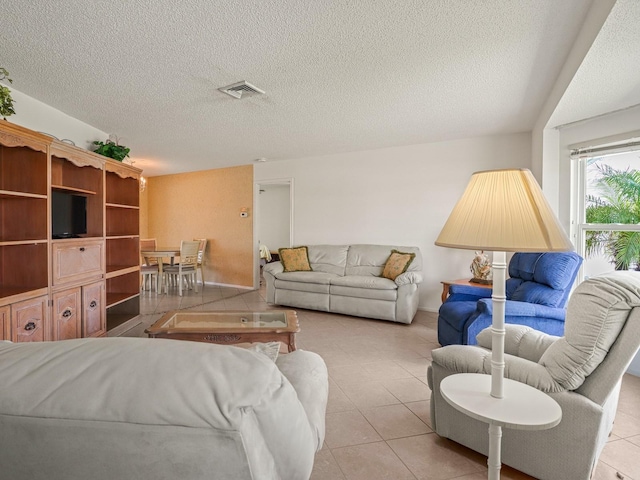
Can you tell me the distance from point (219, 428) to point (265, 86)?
9.70ft

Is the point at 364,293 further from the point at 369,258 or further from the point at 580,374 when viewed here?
the point at 580,374

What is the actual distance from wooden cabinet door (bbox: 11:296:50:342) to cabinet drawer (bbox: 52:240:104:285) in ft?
0.83

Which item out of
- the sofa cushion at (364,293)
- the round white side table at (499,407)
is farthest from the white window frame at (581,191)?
the round white side table at (499,407)

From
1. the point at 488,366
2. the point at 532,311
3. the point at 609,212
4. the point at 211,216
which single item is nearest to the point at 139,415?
the point at 488,366

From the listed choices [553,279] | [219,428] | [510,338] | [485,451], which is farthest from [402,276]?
[219,428]

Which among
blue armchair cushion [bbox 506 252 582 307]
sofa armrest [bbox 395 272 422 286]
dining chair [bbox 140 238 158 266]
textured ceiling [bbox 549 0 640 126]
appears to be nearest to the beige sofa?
sofa armrest [bbox 395 272 422 286]

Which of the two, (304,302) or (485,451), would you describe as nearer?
(485,451)

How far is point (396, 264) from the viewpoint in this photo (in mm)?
4711

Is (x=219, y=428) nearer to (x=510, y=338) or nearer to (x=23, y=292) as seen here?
(x=510, y=338)

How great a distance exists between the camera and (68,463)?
61 cm

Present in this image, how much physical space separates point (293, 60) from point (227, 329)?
2.13 meters

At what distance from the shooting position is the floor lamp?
1.19 metres

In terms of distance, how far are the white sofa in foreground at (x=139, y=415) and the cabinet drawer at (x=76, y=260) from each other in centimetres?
282

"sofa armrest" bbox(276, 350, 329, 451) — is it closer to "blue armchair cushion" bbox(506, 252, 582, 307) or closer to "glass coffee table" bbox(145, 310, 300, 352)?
"glass coffee table" bbox(145, 310, 300, 352)
